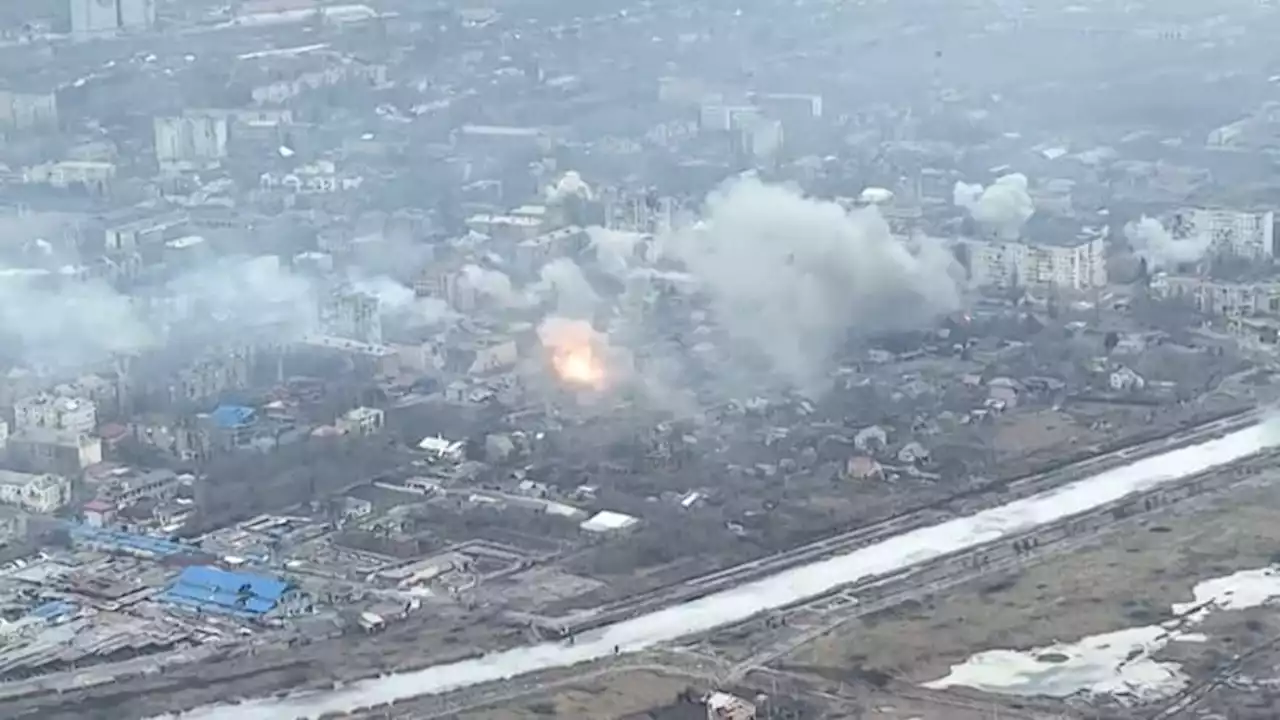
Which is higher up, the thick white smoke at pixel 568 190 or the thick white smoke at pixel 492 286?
the thick white smoke at pixel 568 190

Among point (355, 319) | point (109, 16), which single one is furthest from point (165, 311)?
point (109, 16)

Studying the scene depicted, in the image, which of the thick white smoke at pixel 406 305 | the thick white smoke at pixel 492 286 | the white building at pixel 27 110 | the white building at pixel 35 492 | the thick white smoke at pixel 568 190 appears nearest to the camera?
the white building at pixel 35 492

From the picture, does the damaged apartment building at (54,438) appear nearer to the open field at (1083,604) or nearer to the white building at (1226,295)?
the open field at (1083,604)

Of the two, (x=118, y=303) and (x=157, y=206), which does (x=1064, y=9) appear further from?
(x=118, y=303)

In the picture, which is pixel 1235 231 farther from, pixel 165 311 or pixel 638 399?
pixel 165 311

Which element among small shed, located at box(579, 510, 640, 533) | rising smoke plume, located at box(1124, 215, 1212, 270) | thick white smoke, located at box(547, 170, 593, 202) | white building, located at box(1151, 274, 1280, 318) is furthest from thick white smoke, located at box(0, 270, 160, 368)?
rising smoke plume, located at box(1124, 215, 1212, 270)

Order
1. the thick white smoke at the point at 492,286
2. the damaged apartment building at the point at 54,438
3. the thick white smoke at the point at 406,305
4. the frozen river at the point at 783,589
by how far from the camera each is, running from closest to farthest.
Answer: the frozen river at the point at 783,589 < the damaged apartment building at the point at 54,438 < the thick white smoke at the point at 406,305 < the thick white smoke at the point at 492,286

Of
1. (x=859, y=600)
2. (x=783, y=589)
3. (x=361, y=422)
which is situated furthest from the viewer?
(x=361, y=422)

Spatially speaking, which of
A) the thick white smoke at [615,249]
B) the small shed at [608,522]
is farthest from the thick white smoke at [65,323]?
the small shed at [608,522]
